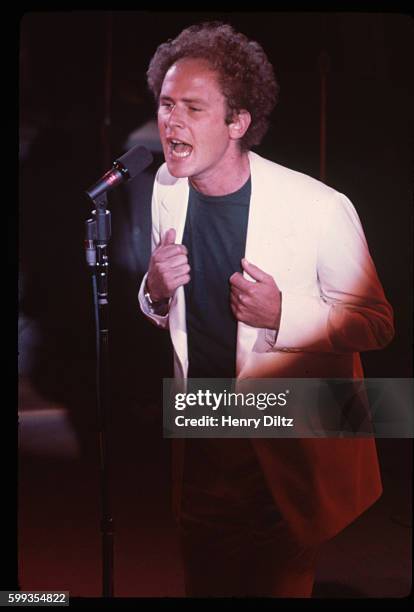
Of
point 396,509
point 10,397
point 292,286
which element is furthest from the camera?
point 10,397

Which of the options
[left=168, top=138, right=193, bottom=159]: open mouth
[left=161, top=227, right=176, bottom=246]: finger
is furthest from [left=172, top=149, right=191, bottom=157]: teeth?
[left=161, top=227, right=176, bottom=246]: finger

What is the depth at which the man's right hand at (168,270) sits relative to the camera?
2752mm

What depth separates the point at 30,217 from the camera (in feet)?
9.10

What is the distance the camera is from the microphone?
97.0 inches

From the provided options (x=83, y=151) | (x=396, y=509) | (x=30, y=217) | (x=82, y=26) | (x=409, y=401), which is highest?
(x=82, y=26)

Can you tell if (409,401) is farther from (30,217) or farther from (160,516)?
(30,217)

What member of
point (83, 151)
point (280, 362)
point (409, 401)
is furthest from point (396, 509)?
point (83, 151)

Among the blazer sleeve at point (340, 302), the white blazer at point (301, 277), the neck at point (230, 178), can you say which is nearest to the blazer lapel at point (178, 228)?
the white blazer at point (301, 277)

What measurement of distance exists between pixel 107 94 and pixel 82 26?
284 mm

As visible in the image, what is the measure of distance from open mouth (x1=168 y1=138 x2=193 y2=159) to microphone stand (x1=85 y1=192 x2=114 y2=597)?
373mm

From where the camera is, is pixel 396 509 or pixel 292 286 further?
pixel 396 509

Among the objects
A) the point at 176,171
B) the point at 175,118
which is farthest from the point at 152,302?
the point at 175,118

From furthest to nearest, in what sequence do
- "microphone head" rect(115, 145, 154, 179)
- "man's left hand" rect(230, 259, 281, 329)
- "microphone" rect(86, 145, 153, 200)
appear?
1. "man's left hand" rect(230, 259, 281, 329)
2. "microphone head" rect(115, 145, 154, 179)
3. "microphone" rect(86, 145, 153, 200)

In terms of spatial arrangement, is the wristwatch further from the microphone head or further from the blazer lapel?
the microphone head
